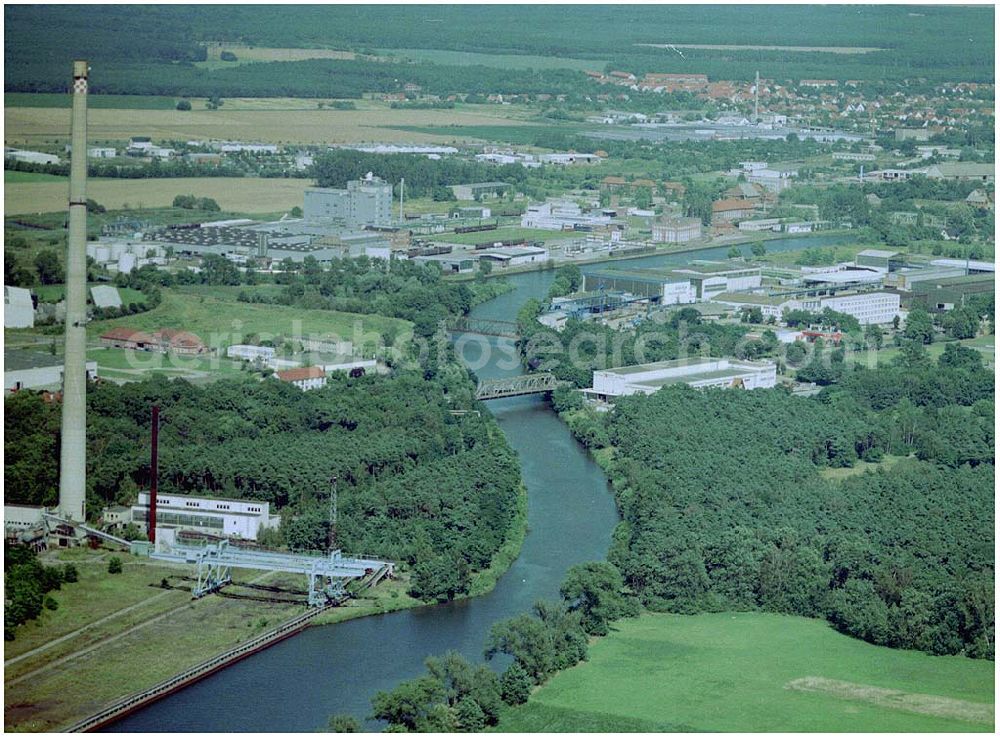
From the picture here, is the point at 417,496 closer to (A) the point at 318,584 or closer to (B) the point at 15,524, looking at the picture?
(A) the point at 318,584

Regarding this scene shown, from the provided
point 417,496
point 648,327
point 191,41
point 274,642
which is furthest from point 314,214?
point 274,642

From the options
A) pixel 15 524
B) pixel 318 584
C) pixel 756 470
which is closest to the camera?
pixel 318 584

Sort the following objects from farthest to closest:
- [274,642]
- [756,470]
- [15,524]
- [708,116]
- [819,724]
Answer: [708,116]
[756,470]
[15,524]
[274,642]
[819,724]

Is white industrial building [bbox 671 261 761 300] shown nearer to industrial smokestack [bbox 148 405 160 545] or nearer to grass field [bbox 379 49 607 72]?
industrial smokestack [bbox 148 405 160 545]

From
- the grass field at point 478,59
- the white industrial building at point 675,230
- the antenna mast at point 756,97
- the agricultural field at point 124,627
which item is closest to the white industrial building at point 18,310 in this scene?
the agricultural field at point 124,627

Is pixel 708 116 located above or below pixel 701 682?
above

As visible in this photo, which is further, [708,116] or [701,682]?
[708,116]

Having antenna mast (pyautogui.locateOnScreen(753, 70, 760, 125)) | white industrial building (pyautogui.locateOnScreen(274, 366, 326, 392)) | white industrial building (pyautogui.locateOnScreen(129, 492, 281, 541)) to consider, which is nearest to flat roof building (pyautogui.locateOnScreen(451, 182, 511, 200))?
antenna mast (pyautogui.locateOnScreen(753, 70, 760, 125))

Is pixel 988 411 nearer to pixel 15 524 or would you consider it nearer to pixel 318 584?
pixel 318 584
